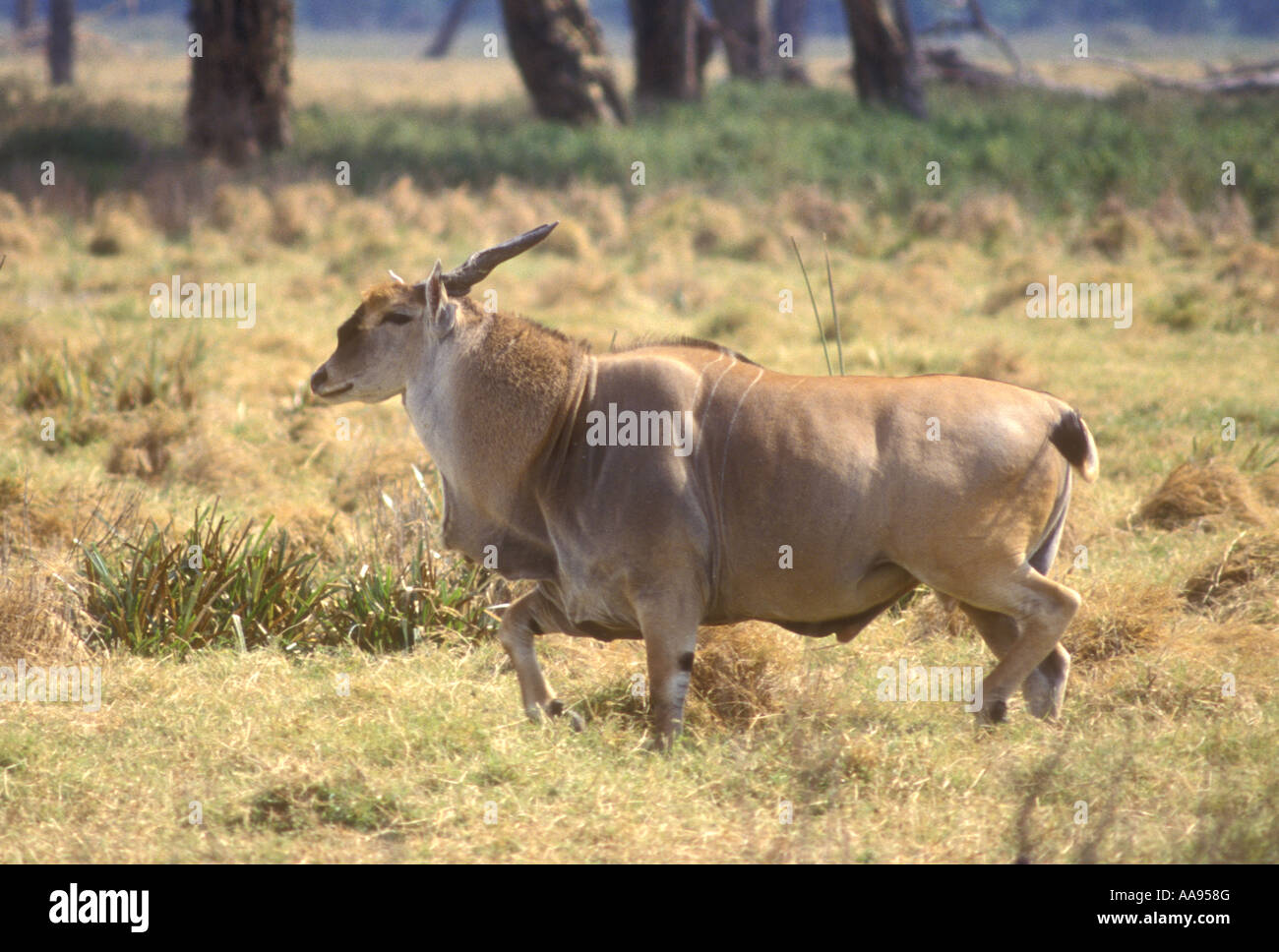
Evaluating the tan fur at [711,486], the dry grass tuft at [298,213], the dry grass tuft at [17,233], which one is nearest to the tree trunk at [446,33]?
the dry grass tuft at [298,213]

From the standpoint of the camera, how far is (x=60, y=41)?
40844mm

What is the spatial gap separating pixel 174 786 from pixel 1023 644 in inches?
120

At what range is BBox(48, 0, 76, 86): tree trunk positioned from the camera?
132 ft

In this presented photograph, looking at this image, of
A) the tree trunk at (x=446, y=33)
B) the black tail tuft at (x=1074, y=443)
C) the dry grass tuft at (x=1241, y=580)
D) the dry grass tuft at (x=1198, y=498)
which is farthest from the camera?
the tree trunk at (x=446, y=33)

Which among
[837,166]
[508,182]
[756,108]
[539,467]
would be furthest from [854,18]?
[539,467]

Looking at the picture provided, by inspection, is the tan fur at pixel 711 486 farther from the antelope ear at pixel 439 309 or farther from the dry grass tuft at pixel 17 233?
the dry grass tuft at pixel 17 233

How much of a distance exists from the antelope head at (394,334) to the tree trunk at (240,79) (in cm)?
1487

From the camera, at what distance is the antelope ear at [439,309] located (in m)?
5.37

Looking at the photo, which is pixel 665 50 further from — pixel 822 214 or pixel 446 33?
pixel 446 33

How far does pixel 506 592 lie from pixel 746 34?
97.6ft

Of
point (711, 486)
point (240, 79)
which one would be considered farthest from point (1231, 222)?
point (711, 486)

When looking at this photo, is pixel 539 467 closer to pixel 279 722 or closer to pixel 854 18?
pixel 279 722

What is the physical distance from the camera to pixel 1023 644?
538 cm

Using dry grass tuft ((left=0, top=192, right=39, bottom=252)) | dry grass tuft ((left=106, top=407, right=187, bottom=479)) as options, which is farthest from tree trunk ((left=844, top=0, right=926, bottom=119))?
dry grass tuft ((left=106, top=407, right=187, bottom=479))
